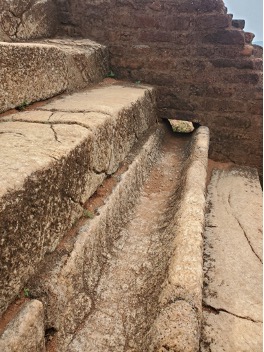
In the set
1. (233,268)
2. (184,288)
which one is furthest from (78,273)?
(233,268)

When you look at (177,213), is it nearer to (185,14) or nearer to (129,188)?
(129,188)

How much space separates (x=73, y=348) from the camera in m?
1.27

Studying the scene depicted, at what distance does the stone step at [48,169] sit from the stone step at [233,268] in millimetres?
918

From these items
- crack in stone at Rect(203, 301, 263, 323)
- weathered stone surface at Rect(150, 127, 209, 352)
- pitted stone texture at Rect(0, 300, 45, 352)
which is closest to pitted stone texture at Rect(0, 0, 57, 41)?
weathered stone surface at Rect(150, 127, 209, 352)

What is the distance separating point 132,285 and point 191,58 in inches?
123

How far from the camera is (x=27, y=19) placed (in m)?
3.45

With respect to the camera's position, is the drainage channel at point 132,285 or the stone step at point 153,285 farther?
the drainage channel at point 132,285

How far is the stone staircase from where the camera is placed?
3.75 ft

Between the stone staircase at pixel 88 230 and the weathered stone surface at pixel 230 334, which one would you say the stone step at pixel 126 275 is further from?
the weathered stone surface at pixel 230 334

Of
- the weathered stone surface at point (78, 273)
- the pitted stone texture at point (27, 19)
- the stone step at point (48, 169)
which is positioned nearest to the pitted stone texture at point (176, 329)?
the weathered stone surface at point (78, 273)

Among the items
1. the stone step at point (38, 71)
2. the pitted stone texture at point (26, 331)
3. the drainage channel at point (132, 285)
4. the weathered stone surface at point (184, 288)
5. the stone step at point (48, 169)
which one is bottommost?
the drainage channel at point (132, 285)

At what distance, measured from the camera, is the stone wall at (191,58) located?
376 centimetres

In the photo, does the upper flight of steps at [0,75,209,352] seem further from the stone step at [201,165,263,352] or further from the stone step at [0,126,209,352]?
the stone step at [201,165,263,352]

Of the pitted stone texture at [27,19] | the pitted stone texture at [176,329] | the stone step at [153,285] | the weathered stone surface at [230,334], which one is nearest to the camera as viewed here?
the pitted stone texture at [176,329]
